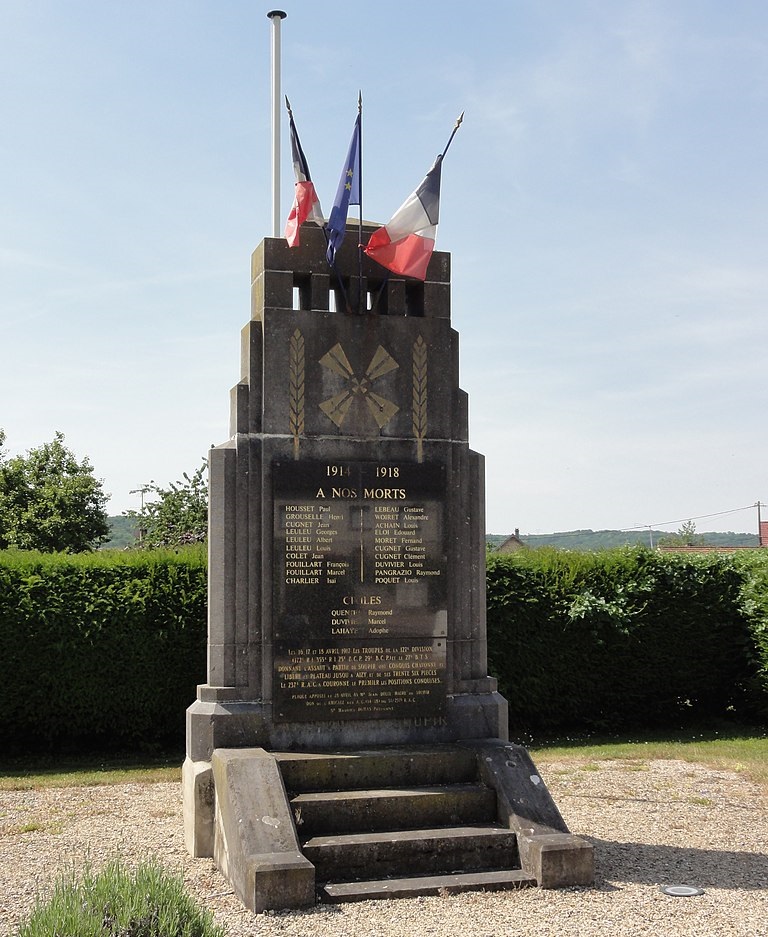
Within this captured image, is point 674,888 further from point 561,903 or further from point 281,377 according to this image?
point 281,377

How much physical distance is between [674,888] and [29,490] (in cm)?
3261

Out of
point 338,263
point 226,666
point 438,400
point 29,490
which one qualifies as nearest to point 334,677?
point 226,666

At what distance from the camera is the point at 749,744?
1305 cm

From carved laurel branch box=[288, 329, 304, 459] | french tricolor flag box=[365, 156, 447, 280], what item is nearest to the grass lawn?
carved laurel branch box=[288, 329, 304, 459]

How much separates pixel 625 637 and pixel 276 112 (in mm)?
8428

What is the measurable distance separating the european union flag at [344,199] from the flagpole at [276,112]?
4.43 metres

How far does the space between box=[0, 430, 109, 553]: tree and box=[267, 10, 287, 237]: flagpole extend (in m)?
23.4

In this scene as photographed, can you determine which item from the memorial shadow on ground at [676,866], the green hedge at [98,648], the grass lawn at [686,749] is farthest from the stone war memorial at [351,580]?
the green hedge at [98,648]

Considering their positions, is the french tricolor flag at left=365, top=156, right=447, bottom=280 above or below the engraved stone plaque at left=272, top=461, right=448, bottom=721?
above

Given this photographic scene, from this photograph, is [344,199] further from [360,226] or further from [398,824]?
[398,824]

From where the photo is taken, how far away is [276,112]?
1293 centimetres

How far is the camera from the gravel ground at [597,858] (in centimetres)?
602

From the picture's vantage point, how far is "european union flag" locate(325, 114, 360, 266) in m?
7.96

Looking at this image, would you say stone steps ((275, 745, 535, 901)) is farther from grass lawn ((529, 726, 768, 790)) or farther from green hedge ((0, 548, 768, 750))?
green hedge ((0, 548, 768, 750))
